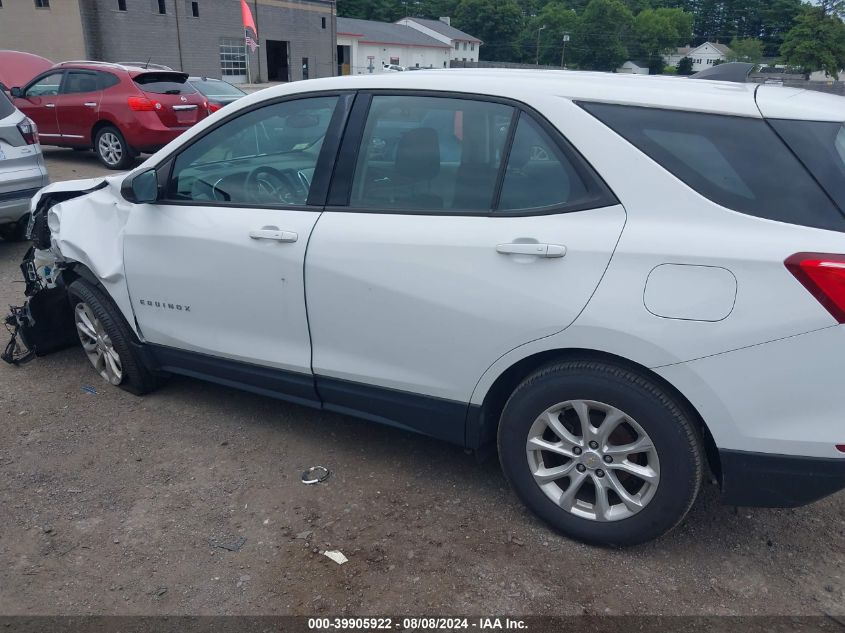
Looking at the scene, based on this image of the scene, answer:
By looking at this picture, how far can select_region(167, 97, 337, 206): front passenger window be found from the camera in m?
3.31

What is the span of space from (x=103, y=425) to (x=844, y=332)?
11.5 ft

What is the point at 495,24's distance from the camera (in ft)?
275

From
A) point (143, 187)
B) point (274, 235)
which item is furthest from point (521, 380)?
point (143, 187)

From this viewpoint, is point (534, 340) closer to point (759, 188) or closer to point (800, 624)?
point (759, 188)

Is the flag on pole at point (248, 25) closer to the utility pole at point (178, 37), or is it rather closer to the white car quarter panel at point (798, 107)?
the utility pole at point (178, 37)

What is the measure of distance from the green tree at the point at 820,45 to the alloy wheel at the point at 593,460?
4856 cm

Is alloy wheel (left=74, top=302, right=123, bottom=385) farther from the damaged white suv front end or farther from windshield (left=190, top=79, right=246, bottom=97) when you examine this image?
windshield (left=190, top=79, right=246, bottom=97)

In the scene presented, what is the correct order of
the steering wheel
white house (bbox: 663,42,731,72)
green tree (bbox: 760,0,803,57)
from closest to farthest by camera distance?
the steering wheel
green tree (bbox: 760,0,803,57)
white house (bbox: 663,42,731,72)

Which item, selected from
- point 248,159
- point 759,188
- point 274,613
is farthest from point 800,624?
point 248,159

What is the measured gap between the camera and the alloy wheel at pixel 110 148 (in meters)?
11.6

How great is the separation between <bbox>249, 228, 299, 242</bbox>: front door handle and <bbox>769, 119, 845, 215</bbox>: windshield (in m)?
1.94

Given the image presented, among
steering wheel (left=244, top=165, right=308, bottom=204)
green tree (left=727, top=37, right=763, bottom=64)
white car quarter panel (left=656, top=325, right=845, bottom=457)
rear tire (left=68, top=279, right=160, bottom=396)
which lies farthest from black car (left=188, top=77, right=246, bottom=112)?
green tree (left=727, top=37, right=763, bottom=64)

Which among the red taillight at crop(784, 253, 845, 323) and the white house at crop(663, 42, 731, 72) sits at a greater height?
the red taillight at crop(784, 253, 845, 323)

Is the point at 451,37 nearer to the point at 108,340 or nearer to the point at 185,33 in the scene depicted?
the point at 185,33
